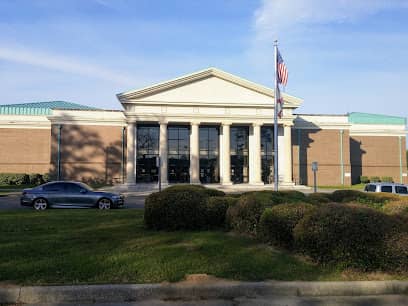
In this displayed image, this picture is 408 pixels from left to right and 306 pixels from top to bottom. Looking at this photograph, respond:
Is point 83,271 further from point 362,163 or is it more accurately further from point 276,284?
point 362,163

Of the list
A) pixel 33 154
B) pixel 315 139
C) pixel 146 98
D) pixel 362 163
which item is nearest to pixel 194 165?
pixel 146 98

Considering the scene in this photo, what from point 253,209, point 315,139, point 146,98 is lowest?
point 253,209

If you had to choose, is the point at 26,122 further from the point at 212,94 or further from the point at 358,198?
the point at 358,198

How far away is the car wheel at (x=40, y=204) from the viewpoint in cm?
1730

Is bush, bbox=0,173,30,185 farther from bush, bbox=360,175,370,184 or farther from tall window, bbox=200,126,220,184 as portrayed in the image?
bush, bbox=360,175,370,184

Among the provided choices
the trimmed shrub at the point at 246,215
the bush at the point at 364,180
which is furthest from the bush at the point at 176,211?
the bush at the point at 364,180

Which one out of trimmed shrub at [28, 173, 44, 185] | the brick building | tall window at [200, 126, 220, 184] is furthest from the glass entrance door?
trimmed shrub at [28, 173, 44, 185]

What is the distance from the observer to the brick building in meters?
43.9

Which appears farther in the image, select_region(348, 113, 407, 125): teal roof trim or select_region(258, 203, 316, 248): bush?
select_region(348, 113, 407, 125): teal roof trim

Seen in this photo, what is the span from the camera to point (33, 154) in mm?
48438

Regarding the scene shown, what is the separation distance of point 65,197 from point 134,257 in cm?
1168

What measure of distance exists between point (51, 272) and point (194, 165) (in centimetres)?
3770

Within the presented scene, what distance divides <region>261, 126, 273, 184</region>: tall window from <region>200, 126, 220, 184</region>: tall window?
225 inches

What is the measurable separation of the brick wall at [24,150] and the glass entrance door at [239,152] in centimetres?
2344
